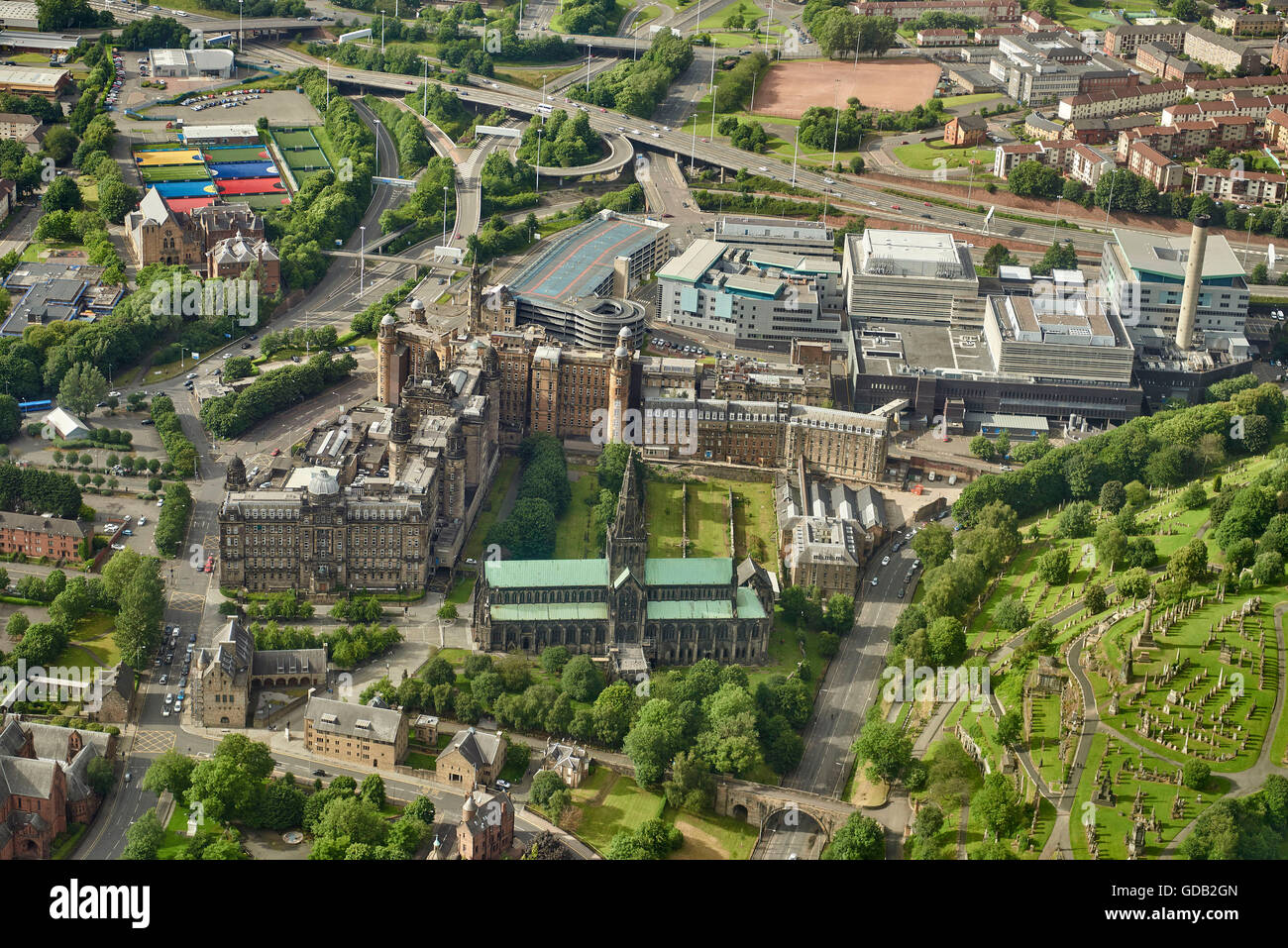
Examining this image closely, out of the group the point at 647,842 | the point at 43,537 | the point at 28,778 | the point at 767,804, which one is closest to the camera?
the point at 28,778

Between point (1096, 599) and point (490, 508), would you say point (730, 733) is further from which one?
point (490, 508)

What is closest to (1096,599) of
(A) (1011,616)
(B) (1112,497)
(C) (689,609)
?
(A) (1011,616)

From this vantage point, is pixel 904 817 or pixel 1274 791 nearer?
pixel 1274 791

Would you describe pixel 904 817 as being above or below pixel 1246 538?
below

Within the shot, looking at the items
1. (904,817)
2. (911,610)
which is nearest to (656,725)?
(904,817)

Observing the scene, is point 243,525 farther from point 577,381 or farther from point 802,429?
point 802,429

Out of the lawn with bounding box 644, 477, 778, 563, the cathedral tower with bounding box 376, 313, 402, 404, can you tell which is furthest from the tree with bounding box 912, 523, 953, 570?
the cathedral tower with bounding box 376, 313, 402, 404
